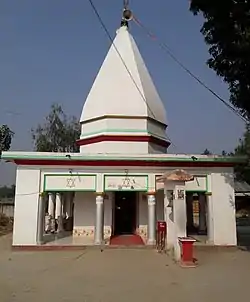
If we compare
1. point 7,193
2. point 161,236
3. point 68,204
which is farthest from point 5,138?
point 7,193

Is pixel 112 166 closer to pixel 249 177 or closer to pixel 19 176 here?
pixel 19 176

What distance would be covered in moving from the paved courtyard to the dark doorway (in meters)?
3.29

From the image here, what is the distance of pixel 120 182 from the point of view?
14.6 m

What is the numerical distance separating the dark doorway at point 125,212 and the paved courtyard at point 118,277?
10.8ft

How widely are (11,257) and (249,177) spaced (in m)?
17.6

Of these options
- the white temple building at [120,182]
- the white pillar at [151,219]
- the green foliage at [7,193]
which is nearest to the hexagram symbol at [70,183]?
the white temple building at [120,182]

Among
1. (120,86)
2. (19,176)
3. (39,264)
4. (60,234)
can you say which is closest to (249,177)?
(120,86)

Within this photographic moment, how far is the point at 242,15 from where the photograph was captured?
29.1ft

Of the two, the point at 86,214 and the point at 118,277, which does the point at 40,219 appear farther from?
the point at 118,277

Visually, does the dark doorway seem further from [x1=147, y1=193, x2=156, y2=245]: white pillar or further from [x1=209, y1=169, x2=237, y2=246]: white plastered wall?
[x1=209, y1=169, x2=237, y2=246]: white plastered wall

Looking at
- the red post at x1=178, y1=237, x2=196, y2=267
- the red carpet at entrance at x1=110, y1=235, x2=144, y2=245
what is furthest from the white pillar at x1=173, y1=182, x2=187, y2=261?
the red carpet at entrance at x1=110, y1=235, x2=144, y2=245

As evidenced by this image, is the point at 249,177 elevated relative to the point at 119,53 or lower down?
lower down

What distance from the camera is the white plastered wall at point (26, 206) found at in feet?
45.8

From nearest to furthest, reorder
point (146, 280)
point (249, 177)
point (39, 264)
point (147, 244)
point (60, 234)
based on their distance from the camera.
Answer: point (146, 280) < point (39, 264) < point (147, 244) < point (60, 234) < point (249, 177)
